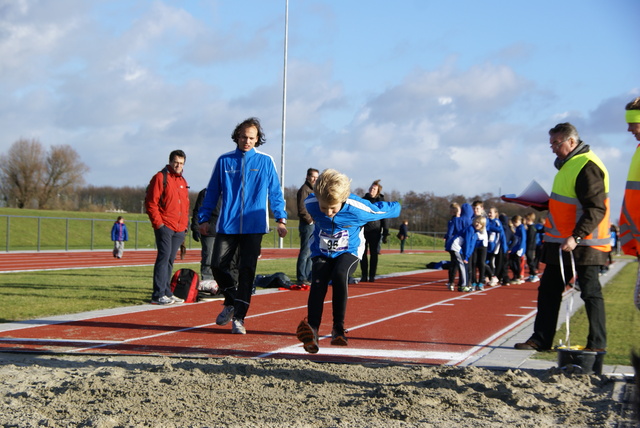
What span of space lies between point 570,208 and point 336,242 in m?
2.05

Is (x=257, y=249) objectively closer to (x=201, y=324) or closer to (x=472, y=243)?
(x=201, y=324)

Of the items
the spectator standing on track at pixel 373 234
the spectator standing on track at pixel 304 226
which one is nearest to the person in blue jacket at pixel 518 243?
the spectator standing on track at pixel 373 234

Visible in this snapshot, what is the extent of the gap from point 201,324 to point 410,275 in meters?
12.2

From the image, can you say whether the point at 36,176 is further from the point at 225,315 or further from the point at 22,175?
the point at 225,315

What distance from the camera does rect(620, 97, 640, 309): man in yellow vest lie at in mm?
4777

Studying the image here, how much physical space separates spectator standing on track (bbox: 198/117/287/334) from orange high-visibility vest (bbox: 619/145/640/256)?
3.35 metres

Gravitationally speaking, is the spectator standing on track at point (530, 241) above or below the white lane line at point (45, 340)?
above

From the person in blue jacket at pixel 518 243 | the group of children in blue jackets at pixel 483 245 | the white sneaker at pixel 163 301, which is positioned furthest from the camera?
the person in blue jacket at pixel 518 243

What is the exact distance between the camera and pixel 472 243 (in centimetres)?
1450

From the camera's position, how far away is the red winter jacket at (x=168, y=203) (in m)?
9.88

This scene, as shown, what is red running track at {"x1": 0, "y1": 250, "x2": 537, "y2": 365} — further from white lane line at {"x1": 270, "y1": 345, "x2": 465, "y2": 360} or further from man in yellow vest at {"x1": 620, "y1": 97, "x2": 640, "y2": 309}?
man in yellow vest at {"x1": 620, "y1": 97, "x2": 640, "y2": 309}

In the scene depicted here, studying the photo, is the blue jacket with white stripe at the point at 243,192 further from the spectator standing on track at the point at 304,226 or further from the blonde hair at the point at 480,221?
the blonde hair at the point at 480,221

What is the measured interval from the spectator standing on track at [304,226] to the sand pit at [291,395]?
6605mm

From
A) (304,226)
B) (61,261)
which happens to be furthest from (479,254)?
(61,261)
